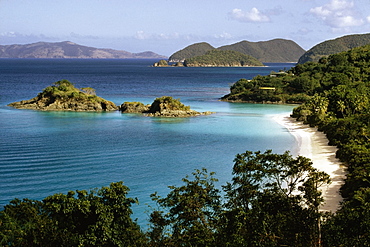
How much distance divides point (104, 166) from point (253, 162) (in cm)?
1569

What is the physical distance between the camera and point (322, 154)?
33750 millimetres

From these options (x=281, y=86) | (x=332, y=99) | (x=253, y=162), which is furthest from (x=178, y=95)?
(x=253, y=162)

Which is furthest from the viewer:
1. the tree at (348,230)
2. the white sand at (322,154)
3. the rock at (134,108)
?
the rock at (134,108)

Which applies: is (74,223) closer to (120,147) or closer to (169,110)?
(120,147)

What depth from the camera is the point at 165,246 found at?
14.2 meters

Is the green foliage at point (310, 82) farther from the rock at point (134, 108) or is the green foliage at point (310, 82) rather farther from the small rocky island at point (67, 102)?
the small rocky island at point (67, 102)

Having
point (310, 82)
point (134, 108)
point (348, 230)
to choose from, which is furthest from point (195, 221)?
point (310, 82)

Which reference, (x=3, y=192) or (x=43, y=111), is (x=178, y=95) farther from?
(x=3, y=192)

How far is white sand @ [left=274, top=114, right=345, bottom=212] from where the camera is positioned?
23328mm

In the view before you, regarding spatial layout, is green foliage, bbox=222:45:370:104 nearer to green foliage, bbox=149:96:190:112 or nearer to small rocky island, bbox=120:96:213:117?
small rocky island, bbox=120:96:213:117

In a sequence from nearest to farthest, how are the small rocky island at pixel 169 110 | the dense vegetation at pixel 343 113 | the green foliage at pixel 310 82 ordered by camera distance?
the dense vegetation at pixel 343 113 < the small rocky island at pixel 169 110 < the green foliage at pixel 310 82

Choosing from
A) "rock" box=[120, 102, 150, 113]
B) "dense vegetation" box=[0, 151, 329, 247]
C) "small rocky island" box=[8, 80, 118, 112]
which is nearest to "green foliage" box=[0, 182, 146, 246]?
"dense vegetation" box=[0, 151, 329, 247]

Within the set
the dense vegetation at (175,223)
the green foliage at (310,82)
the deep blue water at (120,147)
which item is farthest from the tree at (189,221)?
the green foliage at (310,82)

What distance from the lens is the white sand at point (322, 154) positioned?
23328 millimetres
